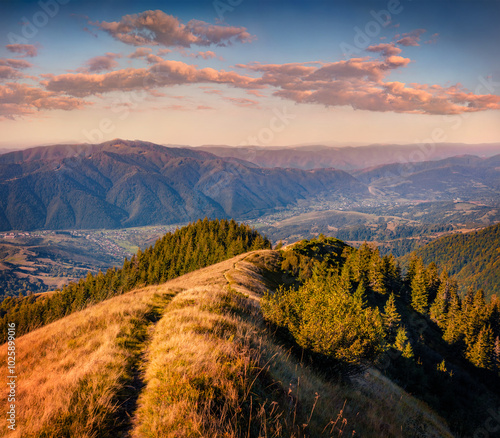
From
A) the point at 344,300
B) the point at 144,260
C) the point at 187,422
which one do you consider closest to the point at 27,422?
the point at 187,422

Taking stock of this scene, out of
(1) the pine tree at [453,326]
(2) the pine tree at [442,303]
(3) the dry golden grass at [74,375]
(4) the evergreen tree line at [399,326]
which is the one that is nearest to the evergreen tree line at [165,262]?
(4) the evergreen tree line at [399,326]

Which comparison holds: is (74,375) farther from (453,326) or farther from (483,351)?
(453,326)

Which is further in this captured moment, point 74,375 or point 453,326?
point 453,326

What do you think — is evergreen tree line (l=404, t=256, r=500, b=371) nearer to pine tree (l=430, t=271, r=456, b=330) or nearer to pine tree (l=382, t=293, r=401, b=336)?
pine tree (l=430, t=271, r=456, b=330)

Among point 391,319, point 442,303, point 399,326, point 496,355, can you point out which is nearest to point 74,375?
point 391,319

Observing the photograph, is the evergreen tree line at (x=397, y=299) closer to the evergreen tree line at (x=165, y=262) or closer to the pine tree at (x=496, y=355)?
the pine tree at (x=496, y=355)

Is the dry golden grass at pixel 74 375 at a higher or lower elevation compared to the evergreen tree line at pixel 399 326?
higher

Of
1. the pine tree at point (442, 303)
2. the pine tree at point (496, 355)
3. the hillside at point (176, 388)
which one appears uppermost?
the hillside at point (176, 388)

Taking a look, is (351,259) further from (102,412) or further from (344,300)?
(102,412)
